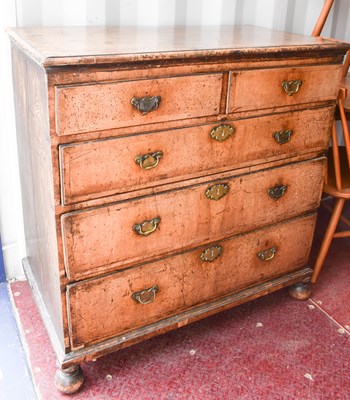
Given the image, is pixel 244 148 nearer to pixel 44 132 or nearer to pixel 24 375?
pixel 44 132

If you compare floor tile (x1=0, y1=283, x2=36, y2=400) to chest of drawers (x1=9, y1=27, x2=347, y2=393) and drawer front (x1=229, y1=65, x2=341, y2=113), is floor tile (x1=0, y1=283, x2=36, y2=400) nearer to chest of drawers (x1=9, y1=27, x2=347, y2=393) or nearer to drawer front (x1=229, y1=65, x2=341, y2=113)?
chest of drawers (x1=9, y1=27, x2=347, y2=393)

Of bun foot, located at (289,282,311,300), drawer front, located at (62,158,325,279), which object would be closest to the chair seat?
drawer front, located at (62,158,325,279)

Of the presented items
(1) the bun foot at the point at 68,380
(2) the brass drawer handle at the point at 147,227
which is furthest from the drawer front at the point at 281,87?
(1) the bun foot at the point at 68,380

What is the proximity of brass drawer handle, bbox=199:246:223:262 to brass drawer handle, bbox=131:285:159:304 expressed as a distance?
0.68ft

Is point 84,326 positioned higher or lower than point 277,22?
lower

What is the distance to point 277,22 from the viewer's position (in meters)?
2.46

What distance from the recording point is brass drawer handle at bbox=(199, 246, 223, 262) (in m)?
1.78

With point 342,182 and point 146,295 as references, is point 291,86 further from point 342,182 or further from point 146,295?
point 146,295

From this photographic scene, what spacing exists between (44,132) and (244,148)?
27.1 inches

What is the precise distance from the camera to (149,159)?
150cm

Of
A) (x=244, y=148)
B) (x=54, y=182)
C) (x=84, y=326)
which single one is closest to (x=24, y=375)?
(x=84, y=326)

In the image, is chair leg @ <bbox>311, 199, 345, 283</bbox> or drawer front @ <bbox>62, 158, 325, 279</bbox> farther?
chair leg @ <bbox>311, 199, 345, 283</bbox>

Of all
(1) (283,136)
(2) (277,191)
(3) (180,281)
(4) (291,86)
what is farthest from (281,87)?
(3) (180,281)

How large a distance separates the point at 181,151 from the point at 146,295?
52cm
